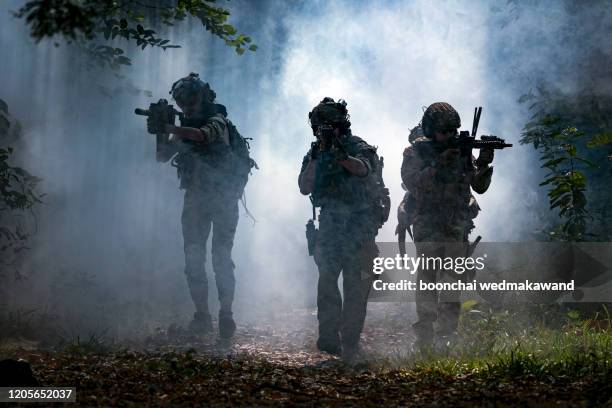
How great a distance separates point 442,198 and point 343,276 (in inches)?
46.3

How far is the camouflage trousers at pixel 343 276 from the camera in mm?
5922

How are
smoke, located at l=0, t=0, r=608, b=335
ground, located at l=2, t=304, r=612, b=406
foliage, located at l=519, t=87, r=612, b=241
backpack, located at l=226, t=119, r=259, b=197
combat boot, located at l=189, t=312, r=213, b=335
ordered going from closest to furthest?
ground, located at l=2, t=304, r=612, b=406 → combat boot, located at l=189, t=312, r=213, b=335 → backpack, located at l=226, t=119, r=259, b=197 → foliage, located at l=519, t=87, r=612, b=241 → smoke, located at l=0, t=0, r=608, b=335

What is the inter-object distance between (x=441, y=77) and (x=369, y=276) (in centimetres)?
806

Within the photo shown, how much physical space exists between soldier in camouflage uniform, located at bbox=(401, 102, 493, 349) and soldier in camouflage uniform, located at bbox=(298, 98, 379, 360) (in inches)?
19.2

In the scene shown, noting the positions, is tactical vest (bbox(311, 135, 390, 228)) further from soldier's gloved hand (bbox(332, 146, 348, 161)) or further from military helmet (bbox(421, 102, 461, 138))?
military helmet (bbox(421, 102, 461, 138))

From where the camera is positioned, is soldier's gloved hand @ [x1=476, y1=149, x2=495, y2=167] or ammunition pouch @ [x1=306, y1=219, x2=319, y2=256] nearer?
soldier's gloved hand @ [x1=476, y1=149, x2=495, y2=167]

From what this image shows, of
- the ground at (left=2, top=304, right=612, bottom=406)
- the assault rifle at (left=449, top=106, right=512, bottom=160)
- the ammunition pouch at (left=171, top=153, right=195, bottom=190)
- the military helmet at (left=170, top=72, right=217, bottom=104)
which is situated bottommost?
the ground at (left=2, top=304, right=612, bottom=406)

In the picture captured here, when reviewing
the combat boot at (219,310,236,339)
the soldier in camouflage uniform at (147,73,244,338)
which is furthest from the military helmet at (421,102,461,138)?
the combat boot at (219,310,236,339)

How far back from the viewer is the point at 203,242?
7051 millimetres

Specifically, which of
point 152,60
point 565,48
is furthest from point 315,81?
point 565,48

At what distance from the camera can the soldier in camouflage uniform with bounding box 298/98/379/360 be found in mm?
5922

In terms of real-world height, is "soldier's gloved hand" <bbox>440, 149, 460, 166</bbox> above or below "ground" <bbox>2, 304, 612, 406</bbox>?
above

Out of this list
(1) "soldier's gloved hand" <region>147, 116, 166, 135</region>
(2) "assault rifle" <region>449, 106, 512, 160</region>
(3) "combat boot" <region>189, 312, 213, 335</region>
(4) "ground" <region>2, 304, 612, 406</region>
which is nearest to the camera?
(4) "ground" <region>2, 304, 612, 406</region>

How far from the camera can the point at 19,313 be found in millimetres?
7277
